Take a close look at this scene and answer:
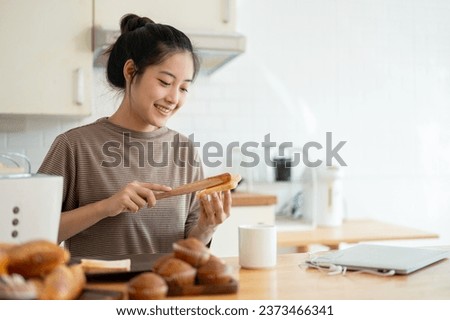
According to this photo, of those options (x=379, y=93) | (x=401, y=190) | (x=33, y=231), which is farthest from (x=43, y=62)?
(x=401, y=190)

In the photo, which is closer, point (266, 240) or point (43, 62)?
point (266, 240)

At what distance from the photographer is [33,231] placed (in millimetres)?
893

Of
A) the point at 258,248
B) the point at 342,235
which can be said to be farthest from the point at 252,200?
the point at 258,248

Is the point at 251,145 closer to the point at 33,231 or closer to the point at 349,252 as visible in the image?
the point at 349,252

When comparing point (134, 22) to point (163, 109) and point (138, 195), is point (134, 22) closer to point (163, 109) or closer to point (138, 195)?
point (163, 109)

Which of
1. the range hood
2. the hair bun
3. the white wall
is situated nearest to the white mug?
the hair bun

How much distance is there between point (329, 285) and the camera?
2.92 ft

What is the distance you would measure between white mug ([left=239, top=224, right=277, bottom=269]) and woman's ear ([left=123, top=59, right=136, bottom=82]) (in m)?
0.56

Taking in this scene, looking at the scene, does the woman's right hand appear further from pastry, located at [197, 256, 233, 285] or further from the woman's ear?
the woman's ear

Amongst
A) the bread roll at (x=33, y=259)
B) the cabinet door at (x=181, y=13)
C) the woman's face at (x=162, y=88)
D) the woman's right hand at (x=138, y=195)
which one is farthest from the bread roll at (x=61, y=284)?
the cabinet door at (x=181, y=13)

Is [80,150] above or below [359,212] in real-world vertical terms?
above

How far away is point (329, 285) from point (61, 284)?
398 mm

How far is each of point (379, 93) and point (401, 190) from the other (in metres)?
0.48

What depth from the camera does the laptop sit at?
0.97 metres
